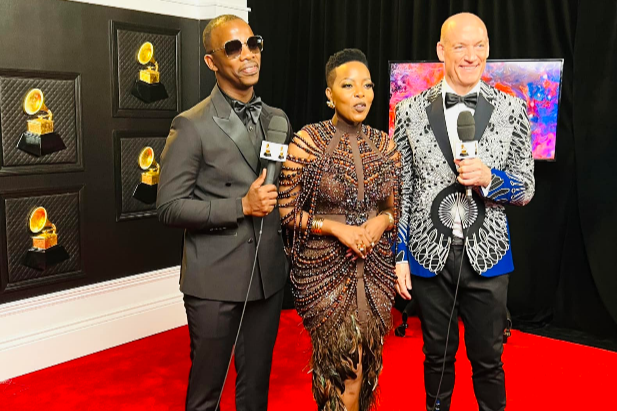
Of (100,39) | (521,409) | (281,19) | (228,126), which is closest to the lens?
(228,126)

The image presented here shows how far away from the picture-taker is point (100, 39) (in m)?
4.02

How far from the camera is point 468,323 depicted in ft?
8.18

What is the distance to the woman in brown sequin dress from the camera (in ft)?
7.25

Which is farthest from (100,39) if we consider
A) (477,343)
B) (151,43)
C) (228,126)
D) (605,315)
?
(605,315)

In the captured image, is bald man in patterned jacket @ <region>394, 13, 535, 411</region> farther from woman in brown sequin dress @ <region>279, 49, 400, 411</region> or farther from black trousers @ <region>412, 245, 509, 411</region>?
woman in brown sequin dress @ <region>279, 49, 400, 411</region>

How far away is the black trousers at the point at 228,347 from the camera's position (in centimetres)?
221

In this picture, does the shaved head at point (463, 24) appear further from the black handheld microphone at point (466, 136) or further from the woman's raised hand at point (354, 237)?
the woman's raised hand at point (354, 237)

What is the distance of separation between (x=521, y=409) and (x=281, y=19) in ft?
12.0

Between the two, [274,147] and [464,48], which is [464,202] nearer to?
[464,48]

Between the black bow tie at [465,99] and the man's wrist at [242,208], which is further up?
the black bow tie at [465,99]

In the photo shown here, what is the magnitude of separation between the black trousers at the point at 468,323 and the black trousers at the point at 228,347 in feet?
2.00

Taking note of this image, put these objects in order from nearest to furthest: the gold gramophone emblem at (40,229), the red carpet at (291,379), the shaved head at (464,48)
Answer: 1. the shaved head at (464,48)
2. the red carpet at (291,379)
3. the gold gramophone emblem at (40,229)

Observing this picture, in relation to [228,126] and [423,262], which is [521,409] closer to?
[423,262]

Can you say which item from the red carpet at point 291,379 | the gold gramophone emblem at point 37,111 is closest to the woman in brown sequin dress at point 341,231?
the red carpet at point 291,379
